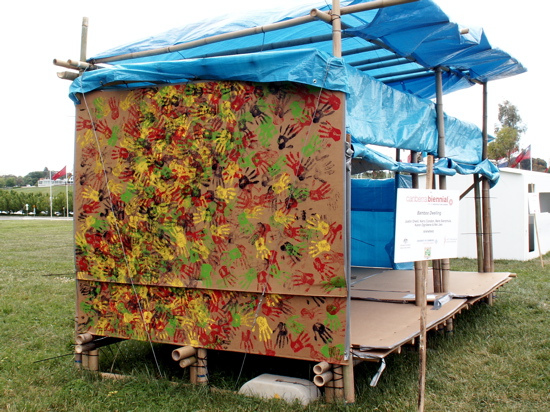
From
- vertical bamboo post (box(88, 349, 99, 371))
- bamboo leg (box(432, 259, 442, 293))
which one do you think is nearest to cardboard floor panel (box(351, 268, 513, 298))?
bamboo leg (box(432, 259, 442, 293))

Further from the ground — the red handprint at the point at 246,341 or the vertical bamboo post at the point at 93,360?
the red handprint at the point at 246,341

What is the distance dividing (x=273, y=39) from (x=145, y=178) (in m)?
2.33

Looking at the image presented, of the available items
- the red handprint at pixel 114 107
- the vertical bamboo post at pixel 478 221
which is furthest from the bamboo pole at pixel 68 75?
the vertical bamboo post at pixel 478 221

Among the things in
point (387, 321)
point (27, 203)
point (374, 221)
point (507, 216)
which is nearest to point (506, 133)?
point (507, 216)

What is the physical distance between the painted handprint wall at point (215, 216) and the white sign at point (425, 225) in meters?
0.52

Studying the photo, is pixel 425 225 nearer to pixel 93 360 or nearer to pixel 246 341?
pixel 246 341

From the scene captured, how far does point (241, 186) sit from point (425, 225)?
152cm

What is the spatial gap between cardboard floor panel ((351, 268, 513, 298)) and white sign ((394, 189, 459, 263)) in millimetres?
2632

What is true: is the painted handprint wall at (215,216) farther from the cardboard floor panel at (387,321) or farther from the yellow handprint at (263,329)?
the cardboard floor panel at (387,321)

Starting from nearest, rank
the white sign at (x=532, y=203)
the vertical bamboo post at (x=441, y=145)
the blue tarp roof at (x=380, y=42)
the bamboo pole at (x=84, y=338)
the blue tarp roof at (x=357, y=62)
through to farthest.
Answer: the blue tarp roof at (x=357, y=62)
the blue tarp roof at (x=380, y=42)
the bamboo pole at (x=84, y=338)
the vertical bamboo post at (x=441, y=145)
the white sign at (x=532, y=203)

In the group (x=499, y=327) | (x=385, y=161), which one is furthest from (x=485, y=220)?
(x=385, y=161)

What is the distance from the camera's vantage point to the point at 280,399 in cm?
454

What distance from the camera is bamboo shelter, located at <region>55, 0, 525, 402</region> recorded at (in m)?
4.46

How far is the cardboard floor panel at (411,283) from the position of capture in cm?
737
